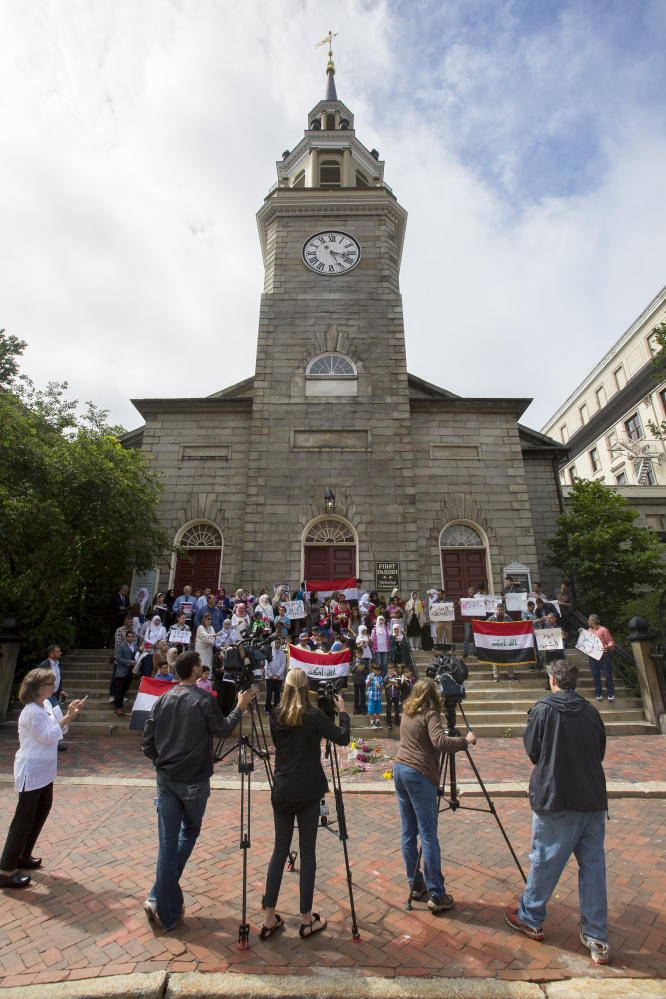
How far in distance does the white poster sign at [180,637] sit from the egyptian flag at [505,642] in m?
6.61

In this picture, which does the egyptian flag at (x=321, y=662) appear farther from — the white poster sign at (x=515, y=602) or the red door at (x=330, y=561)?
the white poster sign at (x=515, y=602)

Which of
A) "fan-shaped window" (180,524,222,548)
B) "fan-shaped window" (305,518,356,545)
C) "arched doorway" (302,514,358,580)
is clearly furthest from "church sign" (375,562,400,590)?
"fan-shaped window" (180,524,222,548)

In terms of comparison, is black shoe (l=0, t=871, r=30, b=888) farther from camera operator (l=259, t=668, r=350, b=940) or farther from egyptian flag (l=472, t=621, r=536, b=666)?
egyptian flag (l=472, t=621, r=536, b=666)

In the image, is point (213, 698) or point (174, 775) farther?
point (213, 698)

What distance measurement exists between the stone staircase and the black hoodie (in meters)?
6.74

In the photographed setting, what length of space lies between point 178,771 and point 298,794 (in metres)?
0.87

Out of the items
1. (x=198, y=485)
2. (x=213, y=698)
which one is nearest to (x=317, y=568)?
(x=198, y=485)

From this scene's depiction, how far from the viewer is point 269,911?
12.4ft

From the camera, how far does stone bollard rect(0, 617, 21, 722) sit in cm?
1102

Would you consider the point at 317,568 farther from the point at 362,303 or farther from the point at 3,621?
the point at 362,303

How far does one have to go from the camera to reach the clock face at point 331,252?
65.8 ft

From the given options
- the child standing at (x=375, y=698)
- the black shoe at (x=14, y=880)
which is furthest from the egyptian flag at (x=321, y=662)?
the black shoe at (x=14, y=880)

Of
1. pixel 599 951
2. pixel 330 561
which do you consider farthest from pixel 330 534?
pixel 599 951

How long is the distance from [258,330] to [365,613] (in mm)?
11122
